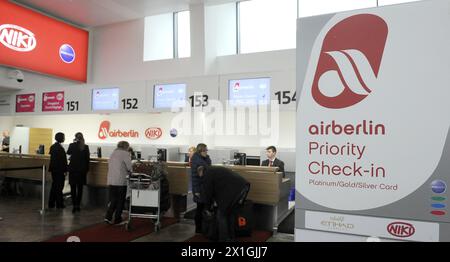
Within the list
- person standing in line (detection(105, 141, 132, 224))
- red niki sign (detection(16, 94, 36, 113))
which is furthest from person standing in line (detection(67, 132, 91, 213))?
red niki sign (detection(16, 94, 36, 113))

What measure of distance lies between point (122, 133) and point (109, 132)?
467 mm

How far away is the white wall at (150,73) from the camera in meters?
7.58

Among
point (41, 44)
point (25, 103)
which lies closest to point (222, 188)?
point (25, 103)

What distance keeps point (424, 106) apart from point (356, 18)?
446mm

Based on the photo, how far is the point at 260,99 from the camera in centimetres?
604

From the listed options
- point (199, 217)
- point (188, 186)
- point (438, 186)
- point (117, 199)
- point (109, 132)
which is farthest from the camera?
point (109, 132)

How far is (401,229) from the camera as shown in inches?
50.1

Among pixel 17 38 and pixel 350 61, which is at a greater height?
pixel 17 38

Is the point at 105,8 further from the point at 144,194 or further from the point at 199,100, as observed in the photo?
the point at 144,194

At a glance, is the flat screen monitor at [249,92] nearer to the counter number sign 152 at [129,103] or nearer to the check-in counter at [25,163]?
the counter number sign 152 at [129,103]

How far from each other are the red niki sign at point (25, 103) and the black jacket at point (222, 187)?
6888mm

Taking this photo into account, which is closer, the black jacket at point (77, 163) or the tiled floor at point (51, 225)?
the tiled floor at point (51, 225)

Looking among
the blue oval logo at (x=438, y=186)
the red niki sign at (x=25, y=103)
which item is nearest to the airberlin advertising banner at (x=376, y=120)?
the blue oval logo at (x=438, y=186)
